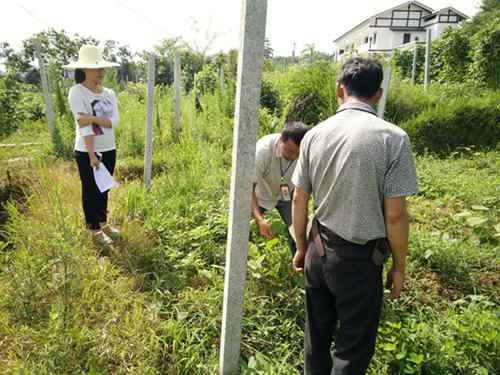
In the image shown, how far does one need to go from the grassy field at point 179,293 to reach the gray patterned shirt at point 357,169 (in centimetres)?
85

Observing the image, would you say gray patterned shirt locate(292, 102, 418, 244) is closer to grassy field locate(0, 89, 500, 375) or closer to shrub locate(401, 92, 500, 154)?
grassy field locate(0, 89, 500, 375)

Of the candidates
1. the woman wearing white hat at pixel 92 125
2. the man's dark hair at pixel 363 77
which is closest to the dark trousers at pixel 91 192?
the woman wearing white hat at pixel 92 125

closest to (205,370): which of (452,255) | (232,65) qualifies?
(452,255)

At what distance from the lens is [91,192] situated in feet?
8.99

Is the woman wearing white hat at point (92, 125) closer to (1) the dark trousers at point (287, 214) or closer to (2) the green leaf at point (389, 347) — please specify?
(1) the dark trousers at point (287, 214)

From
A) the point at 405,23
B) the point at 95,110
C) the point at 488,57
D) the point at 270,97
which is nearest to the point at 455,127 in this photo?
the point at 270,97

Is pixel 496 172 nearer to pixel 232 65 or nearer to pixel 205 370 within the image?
pixel 205 370

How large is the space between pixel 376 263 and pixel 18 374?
5.80 ft

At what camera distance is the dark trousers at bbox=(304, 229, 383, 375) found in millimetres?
1343

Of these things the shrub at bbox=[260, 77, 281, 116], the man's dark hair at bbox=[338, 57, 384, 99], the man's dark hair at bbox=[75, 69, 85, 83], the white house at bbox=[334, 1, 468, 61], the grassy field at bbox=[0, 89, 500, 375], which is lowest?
the grassy field at bbox=[0, 89, 500, 375]

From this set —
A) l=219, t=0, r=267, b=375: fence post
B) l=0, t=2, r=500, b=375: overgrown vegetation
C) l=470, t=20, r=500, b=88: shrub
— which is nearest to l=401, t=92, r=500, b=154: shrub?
l=0, t=2, r=500, b=375: overgrown vegetation

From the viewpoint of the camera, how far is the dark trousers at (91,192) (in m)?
2.67

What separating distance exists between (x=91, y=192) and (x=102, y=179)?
22cm

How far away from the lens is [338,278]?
4.49 ft
